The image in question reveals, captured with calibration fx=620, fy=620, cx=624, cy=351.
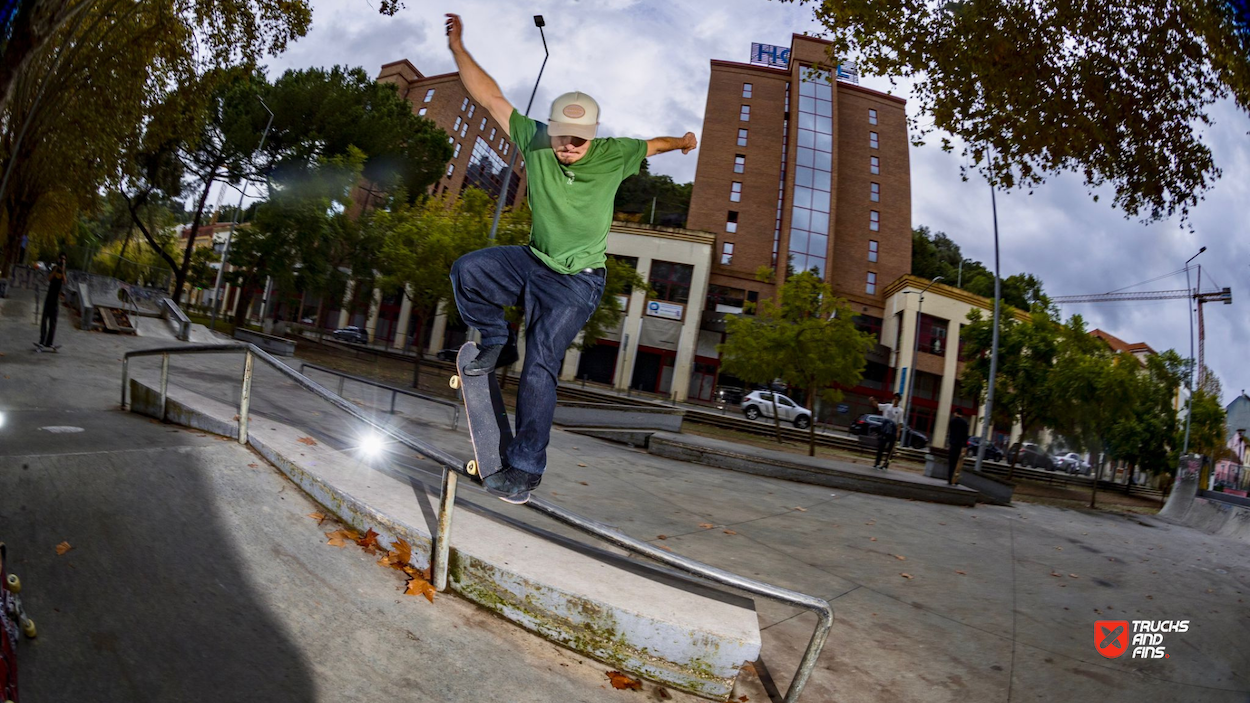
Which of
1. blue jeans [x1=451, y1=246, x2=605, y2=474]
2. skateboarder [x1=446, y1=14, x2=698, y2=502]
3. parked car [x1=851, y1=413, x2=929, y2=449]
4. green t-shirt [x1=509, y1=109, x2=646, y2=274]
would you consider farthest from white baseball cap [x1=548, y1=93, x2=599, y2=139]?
parked car [x1=851, y1=413, x2=929, y2=449]

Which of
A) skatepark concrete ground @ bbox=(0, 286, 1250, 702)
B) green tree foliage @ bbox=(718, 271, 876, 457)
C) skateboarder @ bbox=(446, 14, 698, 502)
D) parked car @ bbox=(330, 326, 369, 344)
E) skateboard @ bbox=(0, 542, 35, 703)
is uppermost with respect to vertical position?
green tree foliage @ bbox=(718, 271, 876, 457)

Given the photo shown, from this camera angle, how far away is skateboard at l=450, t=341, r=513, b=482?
2.74 metres

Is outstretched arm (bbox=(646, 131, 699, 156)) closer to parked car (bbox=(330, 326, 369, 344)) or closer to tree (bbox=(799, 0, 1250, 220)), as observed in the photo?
tree (bbox=(799, 0, 1250, 220))

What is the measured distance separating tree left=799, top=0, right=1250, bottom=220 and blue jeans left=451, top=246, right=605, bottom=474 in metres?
2.84

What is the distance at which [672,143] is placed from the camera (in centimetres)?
278

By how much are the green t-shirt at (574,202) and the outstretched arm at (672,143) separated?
0.77 feet

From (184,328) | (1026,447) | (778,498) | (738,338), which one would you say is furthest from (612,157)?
(1026,447)

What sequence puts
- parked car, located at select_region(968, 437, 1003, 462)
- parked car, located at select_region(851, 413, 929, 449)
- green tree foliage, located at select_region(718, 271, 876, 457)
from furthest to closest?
parked car, located at select_region(968, 437, 1003, 462) → parked car, located at select_region(851, 413, 929, 449) → green tree foliage, located at select_region(718, 271, 876, 457)

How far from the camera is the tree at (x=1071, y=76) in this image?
2.88m

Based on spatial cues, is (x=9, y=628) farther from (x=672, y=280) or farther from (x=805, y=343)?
(x=805, y=343)

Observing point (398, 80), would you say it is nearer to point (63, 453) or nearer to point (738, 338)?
point (63, 453)

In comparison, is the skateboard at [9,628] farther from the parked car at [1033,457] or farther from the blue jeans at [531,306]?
the parked car at [1033,457]

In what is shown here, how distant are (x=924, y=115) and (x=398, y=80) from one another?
12.0 ft

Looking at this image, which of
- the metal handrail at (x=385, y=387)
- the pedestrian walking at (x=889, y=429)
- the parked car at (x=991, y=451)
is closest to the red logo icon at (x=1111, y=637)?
the metal handrail at (x=385, y=387)
